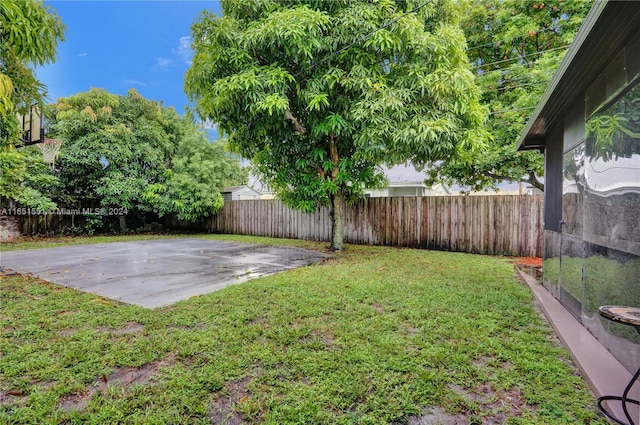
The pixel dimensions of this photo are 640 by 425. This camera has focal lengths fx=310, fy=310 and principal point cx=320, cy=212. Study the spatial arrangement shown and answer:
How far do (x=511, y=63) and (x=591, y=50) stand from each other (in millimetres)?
8519

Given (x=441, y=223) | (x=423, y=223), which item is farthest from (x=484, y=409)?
(x=423, y=223)

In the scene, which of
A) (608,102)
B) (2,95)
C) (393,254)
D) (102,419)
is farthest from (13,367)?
(393,254)

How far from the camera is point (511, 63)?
9.30 meters

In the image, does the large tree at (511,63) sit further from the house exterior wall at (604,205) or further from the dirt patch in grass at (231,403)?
the dirt patch in grass at (231,403)

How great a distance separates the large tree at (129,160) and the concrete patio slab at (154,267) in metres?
3.94

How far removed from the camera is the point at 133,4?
31.9 feet

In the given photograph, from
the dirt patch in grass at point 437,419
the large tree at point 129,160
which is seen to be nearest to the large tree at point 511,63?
the dirt patch in grass at point 437,419

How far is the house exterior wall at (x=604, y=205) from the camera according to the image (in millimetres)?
2164

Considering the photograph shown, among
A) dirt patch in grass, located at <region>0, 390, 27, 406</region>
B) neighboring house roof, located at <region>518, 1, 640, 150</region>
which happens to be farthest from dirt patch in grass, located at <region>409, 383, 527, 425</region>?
neighboring house roof, located at <region>518, 1, 640, 150</region>

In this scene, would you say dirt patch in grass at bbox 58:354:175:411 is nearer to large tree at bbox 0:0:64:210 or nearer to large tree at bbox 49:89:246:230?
large tree at bbox 0:0:64:210

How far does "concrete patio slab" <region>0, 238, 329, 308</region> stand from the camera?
4.24 metres

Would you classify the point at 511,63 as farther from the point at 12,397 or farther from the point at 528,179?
the point at 12,397

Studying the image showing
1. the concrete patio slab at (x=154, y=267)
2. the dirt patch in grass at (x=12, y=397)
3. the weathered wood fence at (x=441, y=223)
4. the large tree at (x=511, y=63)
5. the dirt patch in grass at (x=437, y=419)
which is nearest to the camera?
the dirt patch in grass at (x=437, y=419)

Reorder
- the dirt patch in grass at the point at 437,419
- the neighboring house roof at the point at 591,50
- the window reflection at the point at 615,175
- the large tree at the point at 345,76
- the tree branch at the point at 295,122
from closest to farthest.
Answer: the dirt patch in grass at the point at 437,419 < the neighboring house roof at the point at 591,50 < the window reflection at the point at 615,175 < the large tree at the point at 345,76 < the tree branch at the point at 295,122
